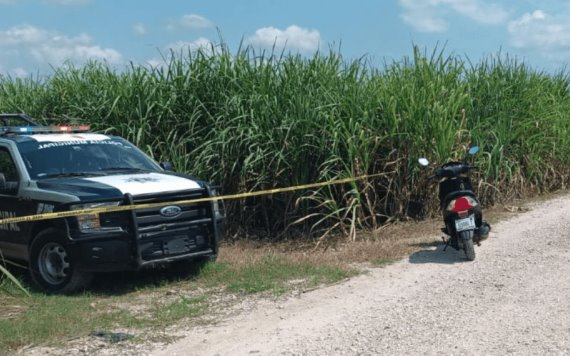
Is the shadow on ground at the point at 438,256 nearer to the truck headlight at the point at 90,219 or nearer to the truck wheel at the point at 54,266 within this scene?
the truck headlight at the point at 90,219

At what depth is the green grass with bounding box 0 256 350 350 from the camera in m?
6.21

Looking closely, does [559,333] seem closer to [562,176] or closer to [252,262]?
[252,262]

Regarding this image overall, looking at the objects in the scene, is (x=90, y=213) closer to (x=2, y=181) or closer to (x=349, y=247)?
(x=2, y=181)

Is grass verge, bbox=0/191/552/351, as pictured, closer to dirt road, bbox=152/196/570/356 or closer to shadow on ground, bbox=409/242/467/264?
shadow on ground, bbox=409/242/467/264

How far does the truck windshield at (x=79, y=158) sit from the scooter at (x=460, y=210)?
144 inches

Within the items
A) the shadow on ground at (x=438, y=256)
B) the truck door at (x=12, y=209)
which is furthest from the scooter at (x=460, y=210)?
the truck door at (x=12, y=209)

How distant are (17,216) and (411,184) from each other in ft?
18.8

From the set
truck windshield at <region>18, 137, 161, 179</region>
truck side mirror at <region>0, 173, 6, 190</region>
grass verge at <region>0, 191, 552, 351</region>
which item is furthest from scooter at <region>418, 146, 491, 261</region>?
truck side mirror at <region>0, 173, 6, 190</region>

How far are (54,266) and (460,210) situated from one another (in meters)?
4.74

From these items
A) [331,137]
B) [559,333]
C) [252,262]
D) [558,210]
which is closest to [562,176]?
[558,210]

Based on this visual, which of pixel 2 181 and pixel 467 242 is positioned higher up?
pixel 2 181

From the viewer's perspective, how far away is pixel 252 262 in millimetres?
8875

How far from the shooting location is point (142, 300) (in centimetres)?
738

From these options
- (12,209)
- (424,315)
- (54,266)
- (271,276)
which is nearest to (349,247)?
(271,276)
